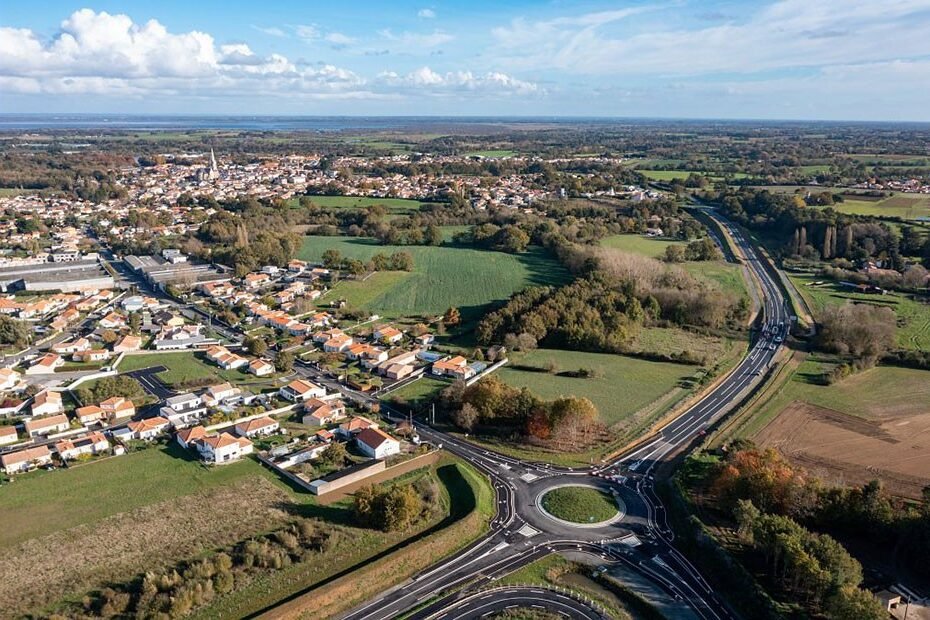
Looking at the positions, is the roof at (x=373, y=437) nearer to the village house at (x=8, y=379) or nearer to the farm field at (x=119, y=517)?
the farm field at (x=119, y=517)

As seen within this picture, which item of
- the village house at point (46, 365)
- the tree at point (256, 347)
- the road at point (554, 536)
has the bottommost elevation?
the road at point (554, 536)

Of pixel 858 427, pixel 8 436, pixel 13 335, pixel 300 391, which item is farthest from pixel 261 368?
pixel 858 427

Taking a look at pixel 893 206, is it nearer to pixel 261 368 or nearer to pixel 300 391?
pixel 300 391

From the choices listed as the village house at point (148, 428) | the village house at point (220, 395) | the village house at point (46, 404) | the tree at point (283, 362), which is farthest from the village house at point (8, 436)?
the tree at point (283, 362)

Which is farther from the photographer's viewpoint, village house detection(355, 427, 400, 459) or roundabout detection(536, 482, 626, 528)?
village house detection(355, 427, 400, 459)

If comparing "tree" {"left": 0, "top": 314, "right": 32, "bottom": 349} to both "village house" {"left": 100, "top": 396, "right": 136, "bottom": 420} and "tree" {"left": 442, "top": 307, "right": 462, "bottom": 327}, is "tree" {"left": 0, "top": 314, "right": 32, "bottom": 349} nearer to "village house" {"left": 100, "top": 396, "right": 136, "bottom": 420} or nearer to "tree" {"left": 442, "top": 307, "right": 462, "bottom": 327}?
"village house" {"left": 100, "top": 396, "right": 136, "bottom": 420}

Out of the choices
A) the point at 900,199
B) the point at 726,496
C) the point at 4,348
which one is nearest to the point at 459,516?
the point at 726,496

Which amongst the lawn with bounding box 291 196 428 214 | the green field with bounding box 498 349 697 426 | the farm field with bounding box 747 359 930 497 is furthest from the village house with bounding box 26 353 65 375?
the lawn with bounding box 291 196 428 214
